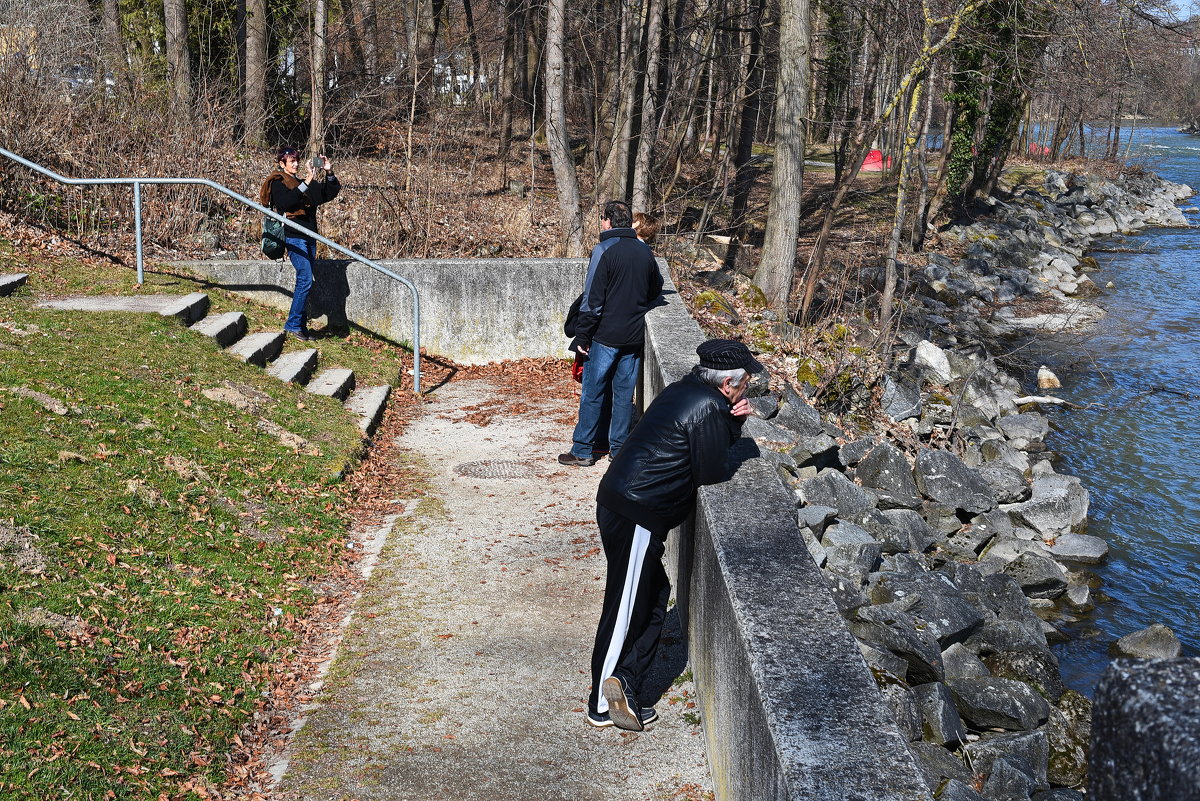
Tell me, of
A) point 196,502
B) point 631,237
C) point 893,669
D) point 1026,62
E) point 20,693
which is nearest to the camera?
point 20,693

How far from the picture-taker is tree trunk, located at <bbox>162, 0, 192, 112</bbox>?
52.1 ft

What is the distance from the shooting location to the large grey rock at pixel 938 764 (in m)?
6.56

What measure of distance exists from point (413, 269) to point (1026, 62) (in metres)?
12.6

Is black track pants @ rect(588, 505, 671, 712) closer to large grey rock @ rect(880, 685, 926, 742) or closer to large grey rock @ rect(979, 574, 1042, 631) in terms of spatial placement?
large grey rock @ rect(880, 685, 926, 742)

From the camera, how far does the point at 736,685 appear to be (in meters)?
3.96

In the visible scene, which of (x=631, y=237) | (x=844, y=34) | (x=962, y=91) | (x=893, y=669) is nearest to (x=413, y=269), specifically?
(x=631, y=237)

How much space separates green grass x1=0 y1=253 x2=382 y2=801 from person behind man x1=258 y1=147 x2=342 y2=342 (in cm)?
149

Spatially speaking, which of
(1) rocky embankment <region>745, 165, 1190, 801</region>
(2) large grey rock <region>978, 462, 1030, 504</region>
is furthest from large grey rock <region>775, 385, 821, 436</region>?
(2) large grey rock <region>978, 462, 1030, 504</region>

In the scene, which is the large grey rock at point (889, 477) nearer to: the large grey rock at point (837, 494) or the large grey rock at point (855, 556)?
the large grey rock at point (837, 494)

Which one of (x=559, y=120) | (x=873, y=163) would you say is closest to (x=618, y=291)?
(x=559, y=120)

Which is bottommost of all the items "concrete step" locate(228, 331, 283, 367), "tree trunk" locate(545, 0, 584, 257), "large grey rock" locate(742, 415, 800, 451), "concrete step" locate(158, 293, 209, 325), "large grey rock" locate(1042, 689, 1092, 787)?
"large grey rock" locate(1042, 689, 1092, 787)

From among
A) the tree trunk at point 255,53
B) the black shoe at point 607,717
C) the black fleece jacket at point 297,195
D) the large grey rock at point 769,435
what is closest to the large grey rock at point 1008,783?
the black shoe at point 607,717

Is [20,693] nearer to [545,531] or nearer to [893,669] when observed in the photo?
[545,531]

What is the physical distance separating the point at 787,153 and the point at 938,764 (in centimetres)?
1128
